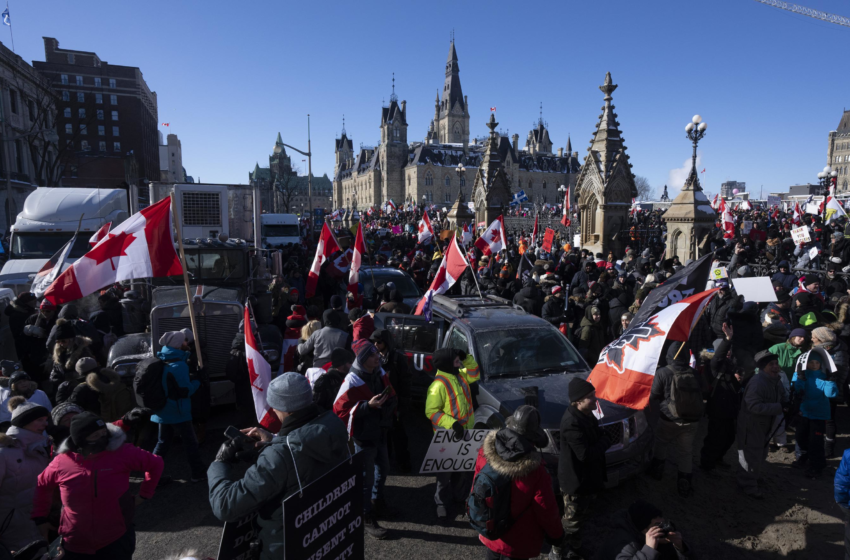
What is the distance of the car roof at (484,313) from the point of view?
662 cm

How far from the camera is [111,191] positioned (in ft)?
48.1

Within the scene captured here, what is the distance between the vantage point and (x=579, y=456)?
160 inches

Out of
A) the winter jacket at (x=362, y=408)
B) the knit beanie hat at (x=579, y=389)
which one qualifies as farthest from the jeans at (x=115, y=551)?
the knit beanie hat at (x=579, y=389)

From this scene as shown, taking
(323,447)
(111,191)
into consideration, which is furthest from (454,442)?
(111,191)

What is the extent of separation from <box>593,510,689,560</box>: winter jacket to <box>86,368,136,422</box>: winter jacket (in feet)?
16.5

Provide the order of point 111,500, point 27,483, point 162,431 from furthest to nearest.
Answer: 1. point 162,431
2. point 27,483
3. point 111,500

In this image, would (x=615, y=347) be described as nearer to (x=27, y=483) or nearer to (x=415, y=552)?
(x=415, y=552)

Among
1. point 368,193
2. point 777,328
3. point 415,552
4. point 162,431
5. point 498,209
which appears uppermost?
point 368,193

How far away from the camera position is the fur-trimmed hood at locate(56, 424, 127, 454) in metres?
3.22

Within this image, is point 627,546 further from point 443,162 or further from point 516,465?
point 443,162

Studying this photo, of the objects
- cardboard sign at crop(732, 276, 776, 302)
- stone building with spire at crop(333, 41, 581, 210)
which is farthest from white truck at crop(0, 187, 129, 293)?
stone building with spire at crop(333, 41, 581, 210)

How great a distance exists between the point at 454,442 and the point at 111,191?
14279mm

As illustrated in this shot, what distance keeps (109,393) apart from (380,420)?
303 cm

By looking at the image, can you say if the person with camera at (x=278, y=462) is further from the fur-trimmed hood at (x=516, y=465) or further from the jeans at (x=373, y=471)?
the jeans at (x=373, y=471)
